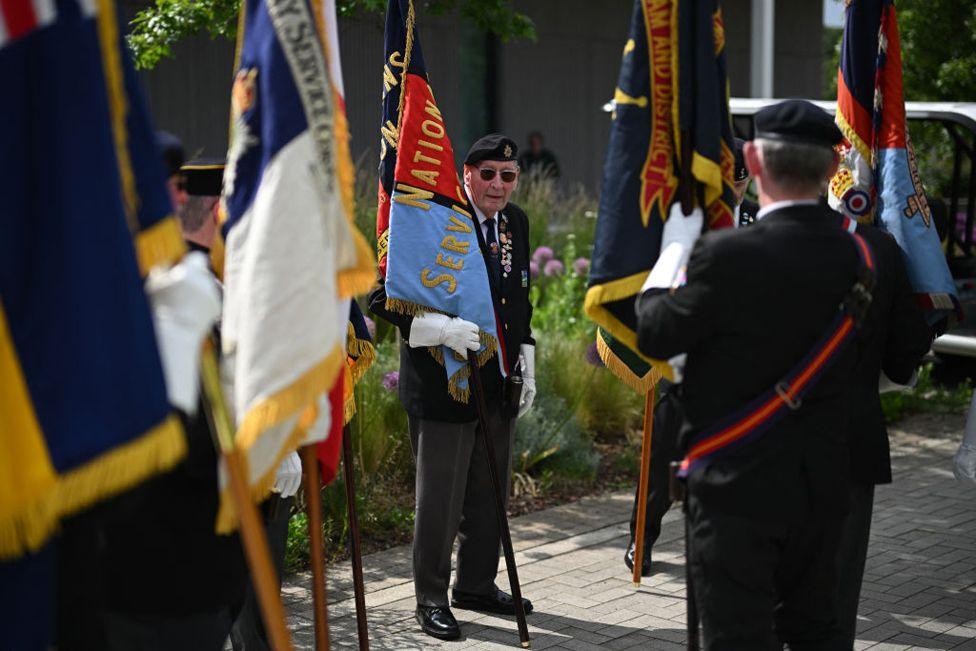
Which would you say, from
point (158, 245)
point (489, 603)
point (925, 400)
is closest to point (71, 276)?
point (158, 245)

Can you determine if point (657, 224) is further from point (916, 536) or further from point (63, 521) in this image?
point (916, 536)

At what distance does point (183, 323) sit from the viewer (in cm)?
261

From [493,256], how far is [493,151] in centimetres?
45

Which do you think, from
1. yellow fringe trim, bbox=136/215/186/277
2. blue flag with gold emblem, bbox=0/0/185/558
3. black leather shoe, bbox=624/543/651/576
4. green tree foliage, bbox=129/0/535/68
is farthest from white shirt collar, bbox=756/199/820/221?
green tree foliage, bbox=129/0/535/68

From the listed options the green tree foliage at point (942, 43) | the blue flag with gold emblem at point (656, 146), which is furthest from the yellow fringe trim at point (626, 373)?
the green tree foliage at point (942, 43)

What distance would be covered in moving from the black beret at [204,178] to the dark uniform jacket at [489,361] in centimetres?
153

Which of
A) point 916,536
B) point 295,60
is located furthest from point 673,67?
point 916,536

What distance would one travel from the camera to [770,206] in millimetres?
3438

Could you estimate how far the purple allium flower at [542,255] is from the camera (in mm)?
9555

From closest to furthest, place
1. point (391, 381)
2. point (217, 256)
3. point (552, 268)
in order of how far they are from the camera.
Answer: point (217, 256) < point (391, 381) < point (552, 268)

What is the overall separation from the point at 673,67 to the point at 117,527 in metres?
2.24

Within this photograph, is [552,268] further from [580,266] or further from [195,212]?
[195,212]

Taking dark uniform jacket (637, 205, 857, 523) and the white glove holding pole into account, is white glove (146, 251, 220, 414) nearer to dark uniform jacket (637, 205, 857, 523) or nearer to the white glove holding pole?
dark uniform jacket (637, 205, 857, 523)

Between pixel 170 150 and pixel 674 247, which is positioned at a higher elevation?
pixel 170 150
